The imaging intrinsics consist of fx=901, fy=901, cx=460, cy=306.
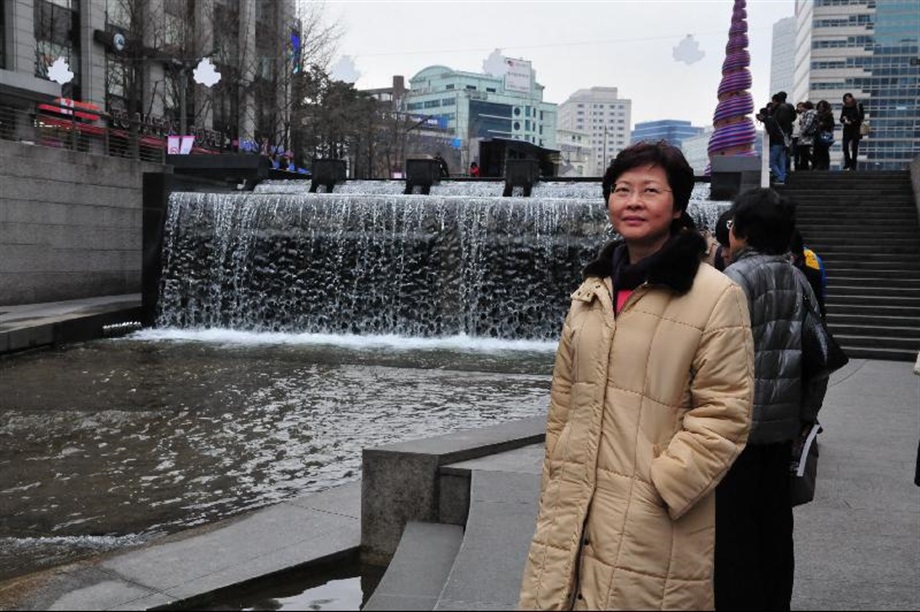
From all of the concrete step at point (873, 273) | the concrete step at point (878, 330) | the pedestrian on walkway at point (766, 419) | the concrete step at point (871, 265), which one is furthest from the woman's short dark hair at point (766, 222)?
the concrete step at point (871, 265)

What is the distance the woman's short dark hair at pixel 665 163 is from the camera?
2.45 meters

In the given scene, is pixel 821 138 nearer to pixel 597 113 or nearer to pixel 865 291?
pixel 865 291

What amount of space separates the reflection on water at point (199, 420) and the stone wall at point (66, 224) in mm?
3778

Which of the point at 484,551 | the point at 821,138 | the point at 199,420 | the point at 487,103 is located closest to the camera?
the point at 484,551

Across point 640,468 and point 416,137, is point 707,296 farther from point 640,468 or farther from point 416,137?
point 416,137

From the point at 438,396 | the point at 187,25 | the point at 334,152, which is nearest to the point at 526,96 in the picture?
the point at 334,152

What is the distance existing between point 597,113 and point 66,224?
122 metres

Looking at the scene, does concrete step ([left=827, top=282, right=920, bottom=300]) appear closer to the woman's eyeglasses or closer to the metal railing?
the woman's eyeglasses

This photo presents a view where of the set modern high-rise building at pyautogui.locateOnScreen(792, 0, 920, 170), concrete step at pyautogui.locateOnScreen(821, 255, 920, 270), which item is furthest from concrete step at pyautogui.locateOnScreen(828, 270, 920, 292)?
modern high-rise building at pyautogui.locateOnScreen(792, 0, 920, 170)

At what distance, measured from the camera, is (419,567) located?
3.84 m

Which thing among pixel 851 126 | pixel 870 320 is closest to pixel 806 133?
pixel 851 126

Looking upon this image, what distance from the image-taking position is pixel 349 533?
15.4 feet

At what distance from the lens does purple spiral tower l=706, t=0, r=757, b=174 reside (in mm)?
20734

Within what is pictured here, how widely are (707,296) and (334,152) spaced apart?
150 ft
